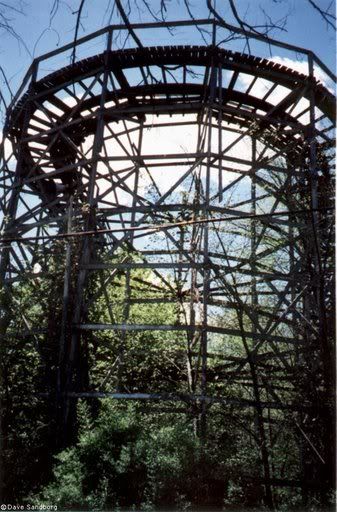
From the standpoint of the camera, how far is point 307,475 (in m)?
6.70

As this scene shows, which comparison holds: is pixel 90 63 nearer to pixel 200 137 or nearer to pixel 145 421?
pixel 200 137

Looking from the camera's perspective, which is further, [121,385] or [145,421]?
[121,385]

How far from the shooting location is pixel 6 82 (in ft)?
7.84

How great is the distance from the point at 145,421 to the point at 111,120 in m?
7.98

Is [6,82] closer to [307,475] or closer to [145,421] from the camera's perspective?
[145,421]

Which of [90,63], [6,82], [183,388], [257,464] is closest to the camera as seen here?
[6,82]

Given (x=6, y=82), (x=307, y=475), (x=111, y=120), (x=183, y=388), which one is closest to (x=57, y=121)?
(x=111, y=120)

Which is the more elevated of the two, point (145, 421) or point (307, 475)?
point (145, 421)

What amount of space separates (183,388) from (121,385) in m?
1.53

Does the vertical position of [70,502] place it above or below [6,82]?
below

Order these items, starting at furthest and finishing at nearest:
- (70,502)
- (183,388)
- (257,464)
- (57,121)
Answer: (57,121)
(183,388)
(257,464)
(70,502)

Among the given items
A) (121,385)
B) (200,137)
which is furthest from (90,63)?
(121,385)

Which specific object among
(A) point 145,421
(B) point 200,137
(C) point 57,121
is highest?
(C) point 57,121

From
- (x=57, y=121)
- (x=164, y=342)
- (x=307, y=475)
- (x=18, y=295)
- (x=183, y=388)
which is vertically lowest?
(x=307, y=475)
